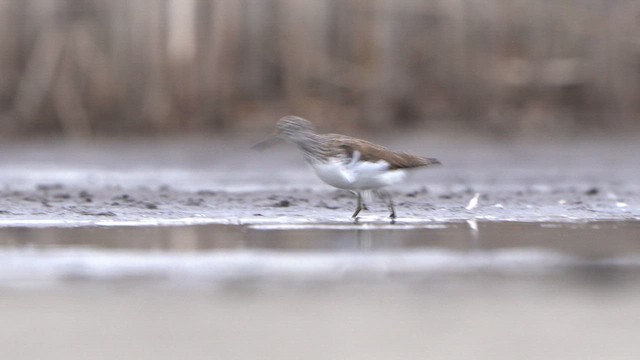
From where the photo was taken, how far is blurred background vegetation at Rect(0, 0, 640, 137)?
18359mm

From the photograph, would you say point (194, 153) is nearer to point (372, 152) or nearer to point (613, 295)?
point (372, 152)

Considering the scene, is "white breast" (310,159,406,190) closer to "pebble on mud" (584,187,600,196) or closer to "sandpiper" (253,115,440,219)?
"sandpiper" (253,115,440,219)

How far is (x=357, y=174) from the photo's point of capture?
11695 millimetres

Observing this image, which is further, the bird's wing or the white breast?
the bird's wing

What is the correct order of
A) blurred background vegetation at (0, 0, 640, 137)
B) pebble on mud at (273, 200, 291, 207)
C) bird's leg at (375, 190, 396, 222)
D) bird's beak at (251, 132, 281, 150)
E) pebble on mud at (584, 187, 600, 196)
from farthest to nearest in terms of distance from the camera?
blurred background vegetation at (0, 0, 640, 137), pebble on mud at (584, 187, 600, 196), pebble on mud at (273, 200, 291, 207), bird's beak at (251, 132, 281, 150), bird's leg at (375, 190, 396, 222)

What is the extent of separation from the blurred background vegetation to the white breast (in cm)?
666

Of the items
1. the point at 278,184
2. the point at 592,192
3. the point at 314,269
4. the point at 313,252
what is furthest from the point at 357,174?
the point at 278,184

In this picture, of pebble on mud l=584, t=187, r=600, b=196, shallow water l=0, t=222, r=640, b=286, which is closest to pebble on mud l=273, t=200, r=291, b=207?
shallow water l=0, t=222, r=640, b=286

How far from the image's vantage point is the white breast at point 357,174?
11.7 m

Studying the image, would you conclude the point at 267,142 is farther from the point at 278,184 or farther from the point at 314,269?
the point at 314,269

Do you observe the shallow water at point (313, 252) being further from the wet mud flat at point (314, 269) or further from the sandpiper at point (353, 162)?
the sandpiper at point (353, 162)

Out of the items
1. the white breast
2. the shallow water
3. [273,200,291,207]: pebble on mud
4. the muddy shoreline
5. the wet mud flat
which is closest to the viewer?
the wet mud flat

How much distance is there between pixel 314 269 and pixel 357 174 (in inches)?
89.1

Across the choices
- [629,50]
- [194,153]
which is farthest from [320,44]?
[629,50]
